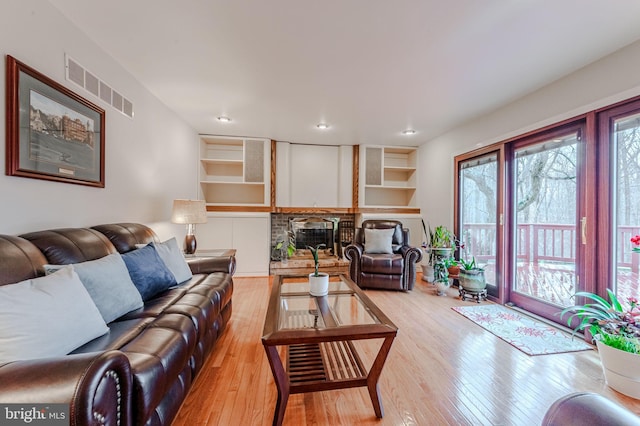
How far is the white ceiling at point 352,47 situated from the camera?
5.12ft

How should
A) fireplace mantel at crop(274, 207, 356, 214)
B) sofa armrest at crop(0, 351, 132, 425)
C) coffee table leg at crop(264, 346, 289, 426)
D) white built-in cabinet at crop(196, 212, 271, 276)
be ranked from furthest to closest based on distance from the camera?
fireplace mantel at crop(274, 207, 356, 214), white built-in cabinet at crop(196, 212, 271, 276), coffee table leg at crop(264, 346, 289, 426), sofa armrest at crop(0, 351, 132, 425)

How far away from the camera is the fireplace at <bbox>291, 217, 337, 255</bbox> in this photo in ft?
15.5

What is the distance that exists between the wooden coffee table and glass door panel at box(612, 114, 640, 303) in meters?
2.03

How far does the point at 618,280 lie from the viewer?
2033 millimetres

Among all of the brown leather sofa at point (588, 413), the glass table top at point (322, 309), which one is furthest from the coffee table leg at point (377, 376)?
the brown leather sofa at point (588, 413)

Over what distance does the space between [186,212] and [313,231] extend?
2.41 meters

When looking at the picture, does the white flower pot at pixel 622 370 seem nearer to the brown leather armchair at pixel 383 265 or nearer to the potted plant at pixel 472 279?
the potted plant at pixel 472 279

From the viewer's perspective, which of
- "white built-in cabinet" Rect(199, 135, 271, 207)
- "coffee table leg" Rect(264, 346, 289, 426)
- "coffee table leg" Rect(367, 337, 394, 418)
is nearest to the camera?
"coffee table leg" Rect(264, 346, 289, 426)

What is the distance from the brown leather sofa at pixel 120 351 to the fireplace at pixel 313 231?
8.33 ft

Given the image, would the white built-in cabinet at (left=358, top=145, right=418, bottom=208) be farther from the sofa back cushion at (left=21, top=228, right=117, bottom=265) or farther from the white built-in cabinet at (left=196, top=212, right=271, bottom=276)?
the sofa back cushion at (left=21, top=228, right=117, bottom=265)

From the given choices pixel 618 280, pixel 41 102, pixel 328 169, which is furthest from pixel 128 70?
pixel 618 280

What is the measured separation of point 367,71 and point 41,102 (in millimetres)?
2296

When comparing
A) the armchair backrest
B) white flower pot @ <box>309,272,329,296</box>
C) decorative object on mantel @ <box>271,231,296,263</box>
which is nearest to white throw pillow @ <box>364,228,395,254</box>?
the armchair backrest

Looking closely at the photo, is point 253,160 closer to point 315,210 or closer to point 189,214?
point 315,210
